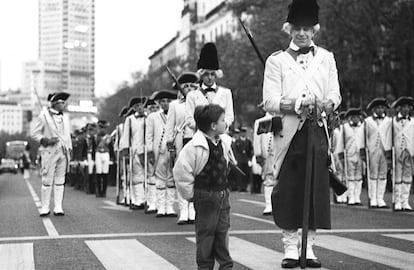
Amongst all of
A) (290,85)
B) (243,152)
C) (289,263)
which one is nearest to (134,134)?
(290,85)

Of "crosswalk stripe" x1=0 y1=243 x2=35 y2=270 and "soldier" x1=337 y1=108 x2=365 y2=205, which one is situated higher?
"soldier" x1=337 y1=108 x2=365 y2=205

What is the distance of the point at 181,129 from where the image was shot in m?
13.6

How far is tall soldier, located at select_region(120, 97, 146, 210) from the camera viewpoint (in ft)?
58.6

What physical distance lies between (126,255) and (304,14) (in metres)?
3.21

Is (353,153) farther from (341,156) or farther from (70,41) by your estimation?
(70,41)

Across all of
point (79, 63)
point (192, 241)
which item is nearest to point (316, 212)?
point (192, 241)

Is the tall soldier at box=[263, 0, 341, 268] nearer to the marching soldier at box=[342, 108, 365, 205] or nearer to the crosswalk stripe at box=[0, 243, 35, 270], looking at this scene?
the crosswalk stripe at box=[0, 243, 35, 270]

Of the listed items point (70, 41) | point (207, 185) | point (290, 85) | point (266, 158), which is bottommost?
point (207, 185)

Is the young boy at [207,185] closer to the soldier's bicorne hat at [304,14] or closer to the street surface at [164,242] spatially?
the street surface at [164,242]

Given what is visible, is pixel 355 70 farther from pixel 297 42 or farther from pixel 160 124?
pixel 297 42

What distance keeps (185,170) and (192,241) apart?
12.0ft

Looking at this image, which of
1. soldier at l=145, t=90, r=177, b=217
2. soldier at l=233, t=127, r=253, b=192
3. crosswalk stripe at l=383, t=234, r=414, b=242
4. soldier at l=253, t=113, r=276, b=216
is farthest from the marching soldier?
soldier at l=233, t=127, r=253, b=192

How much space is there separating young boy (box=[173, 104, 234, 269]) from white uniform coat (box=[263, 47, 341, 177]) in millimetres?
1014

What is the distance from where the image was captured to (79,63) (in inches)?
5394
